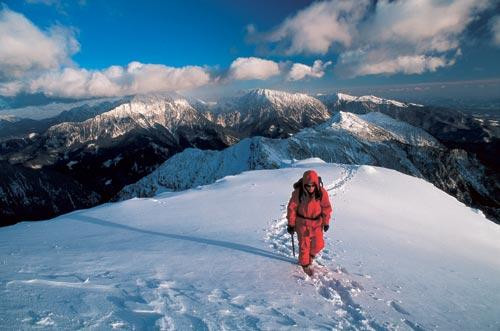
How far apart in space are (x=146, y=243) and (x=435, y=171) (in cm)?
21037

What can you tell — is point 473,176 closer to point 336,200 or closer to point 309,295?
point 336,200

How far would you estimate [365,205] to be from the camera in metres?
21.0

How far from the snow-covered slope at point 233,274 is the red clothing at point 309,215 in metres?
0.77

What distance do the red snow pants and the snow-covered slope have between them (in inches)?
26.1

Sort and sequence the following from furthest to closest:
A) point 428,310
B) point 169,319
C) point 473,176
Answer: point 473,176
point 428,310
point 169,319

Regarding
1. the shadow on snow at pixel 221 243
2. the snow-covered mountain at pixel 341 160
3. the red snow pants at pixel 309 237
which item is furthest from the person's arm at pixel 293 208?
the snow-covered mountain at pixel 341 160

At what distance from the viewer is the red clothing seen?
31.8ft

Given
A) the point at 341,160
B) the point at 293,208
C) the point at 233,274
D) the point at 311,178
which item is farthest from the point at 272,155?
the point at 233,274

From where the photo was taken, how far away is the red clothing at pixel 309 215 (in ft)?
31.8

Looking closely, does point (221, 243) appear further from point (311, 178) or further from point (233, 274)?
point (311, 178)

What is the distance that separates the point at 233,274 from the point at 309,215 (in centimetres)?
300

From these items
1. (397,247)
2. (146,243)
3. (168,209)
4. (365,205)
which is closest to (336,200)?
(365,205)

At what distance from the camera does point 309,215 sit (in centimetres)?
979

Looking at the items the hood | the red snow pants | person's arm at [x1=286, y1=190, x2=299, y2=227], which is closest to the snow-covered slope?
the red snow pants
